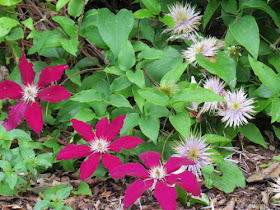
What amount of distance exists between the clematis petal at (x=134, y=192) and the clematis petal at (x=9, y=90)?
611 mm

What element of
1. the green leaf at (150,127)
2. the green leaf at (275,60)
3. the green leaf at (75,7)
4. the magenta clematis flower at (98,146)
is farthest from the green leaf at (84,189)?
the green leaf at (275,60)

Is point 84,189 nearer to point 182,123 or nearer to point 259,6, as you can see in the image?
point 182,123

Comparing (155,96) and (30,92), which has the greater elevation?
(30,92)

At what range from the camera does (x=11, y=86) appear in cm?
142

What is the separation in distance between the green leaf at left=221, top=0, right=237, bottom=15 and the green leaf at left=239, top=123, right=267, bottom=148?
499 mm

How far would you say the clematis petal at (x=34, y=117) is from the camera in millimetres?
1355

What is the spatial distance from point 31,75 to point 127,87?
1.25 ft

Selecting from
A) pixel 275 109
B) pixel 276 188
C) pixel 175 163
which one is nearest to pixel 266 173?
pixel 276 188

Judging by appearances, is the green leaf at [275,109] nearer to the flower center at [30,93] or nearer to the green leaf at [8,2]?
the flower center at [30,93]

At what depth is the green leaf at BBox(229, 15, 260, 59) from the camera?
144 centimetres

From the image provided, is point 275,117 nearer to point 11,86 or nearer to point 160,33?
point 160,33

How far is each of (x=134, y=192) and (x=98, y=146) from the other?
0.24 metres

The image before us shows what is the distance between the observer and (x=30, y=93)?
1413 mm

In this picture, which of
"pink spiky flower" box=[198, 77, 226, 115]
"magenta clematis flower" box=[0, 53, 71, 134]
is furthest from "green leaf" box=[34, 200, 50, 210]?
"pink spiky flower" box=[198, 77, 226, 115]
